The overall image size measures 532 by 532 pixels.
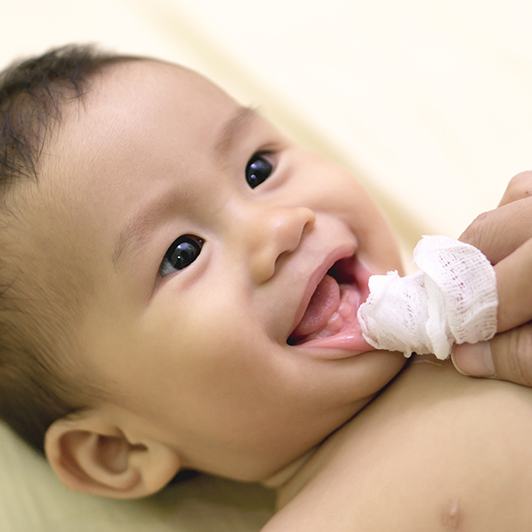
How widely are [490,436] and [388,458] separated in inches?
4.7

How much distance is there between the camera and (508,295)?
890mm

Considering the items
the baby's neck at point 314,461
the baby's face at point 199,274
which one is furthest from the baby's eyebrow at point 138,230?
the baby's neck at point 314,461

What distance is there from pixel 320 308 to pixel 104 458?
371 mm

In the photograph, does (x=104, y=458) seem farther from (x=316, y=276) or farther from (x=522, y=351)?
(x=522, y=351)

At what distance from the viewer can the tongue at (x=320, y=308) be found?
3.43 feet

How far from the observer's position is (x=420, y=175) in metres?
1.48

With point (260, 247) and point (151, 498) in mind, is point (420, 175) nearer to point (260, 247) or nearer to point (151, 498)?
point (260, 247)

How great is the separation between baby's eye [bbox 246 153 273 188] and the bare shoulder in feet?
1.11

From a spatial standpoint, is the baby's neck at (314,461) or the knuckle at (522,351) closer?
the knuckle at (522,351)

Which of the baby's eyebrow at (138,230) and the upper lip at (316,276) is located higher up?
the baby's eyebrow at (138,230)

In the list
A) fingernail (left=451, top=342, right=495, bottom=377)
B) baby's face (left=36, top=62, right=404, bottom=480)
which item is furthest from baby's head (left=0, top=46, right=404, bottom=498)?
fingernail (left=451, top=342, right=495, bottom=377)

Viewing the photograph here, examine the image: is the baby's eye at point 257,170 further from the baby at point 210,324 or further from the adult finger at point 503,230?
the adult finger at point 503,230

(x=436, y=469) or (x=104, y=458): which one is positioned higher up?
(x=104, y=458)

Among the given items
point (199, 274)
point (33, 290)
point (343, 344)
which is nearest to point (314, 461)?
point (343, 344)
